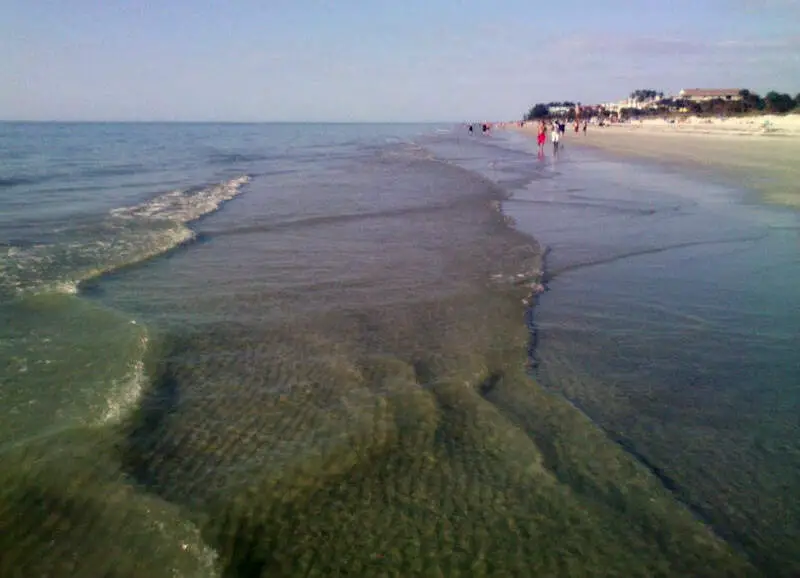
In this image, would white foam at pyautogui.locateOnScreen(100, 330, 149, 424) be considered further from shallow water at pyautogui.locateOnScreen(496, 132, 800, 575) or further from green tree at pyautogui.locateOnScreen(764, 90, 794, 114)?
green tree at pyautogui.locateOnScreen(764, 90, 794, 114)

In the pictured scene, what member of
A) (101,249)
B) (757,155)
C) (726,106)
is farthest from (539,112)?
(101,249)

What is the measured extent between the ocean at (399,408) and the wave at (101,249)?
0.10m

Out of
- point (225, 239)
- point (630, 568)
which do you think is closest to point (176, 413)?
point (630, 568)

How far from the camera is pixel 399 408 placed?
548 cm

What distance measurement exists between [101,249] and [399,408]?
913 centimetres

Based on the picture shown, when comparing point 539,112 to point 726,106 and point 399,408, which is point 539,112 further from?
point 399,408

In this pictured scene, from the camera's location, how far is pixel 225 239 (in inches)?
517

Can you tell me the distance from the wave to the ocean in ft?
0.32

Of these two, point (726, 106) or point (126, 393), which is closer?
point (126, 393)

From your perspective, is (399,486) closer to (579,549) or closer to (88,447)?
(579,549)

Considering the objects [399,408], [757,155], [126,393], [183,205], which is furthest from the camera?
[757,155]

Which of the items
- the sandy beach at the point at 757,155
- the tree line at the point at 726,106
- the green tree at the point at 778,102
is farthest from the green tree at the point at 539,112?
the sandy beach at the point at 757,155

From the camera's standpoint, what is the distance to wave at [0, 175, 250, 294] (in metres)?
9.56

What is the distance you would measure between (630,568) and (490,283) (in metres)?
6.18
